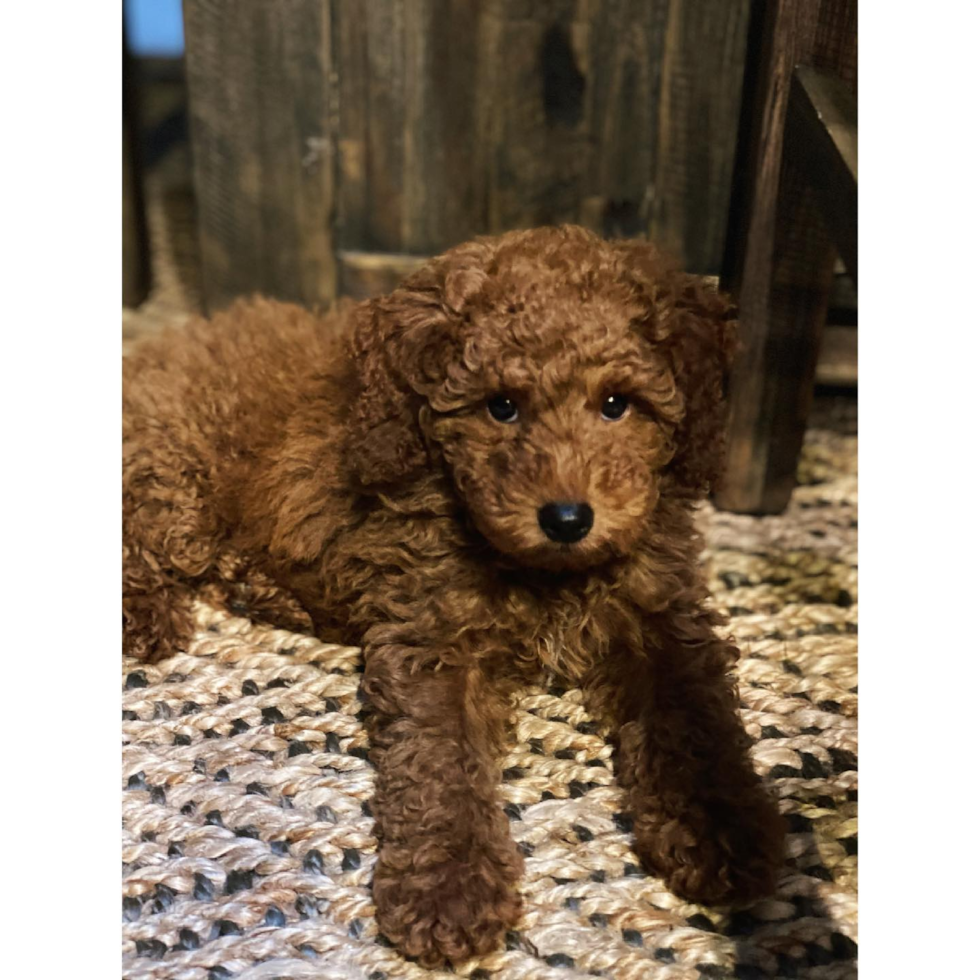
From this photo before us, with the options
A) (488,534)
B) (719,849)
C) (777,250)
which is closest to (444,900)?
(719,849)

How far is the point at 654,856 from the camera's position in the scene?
171cm

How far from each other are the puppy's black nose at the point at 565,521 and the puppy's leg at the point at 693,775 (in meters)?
0.41

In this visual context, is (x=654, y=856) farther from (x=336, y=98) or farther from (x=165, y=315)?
(x=165, y=315)

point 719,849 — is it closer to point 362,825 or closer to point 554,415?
point 362,825

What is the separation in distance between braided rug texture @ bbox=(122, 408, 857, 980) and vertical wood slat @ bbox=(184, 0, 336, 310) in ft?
4.12

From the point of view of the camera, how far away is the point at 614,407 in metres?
1.78

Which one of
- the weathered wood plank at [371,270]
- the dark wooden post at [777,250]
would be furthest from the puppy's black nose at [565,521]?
the weathered wood plank at [371,270]

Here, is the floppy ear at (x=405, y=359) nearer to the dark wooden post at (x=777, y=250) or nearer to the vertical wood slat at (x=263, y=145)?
the dark wooden post at (x=777, y=250)

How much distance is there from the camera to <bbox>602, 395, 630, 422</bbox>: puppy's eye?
177 cm

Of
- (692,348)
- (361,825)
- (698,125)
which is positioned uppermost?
(698,125)

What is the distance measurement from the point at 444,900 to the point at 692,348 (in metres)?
0.97

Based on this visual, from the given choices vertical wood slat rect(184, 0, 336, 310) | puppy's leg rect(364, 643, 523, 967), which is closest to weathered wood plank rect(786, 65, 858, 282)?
puppy's leg rect(364, 643, 523, 967)

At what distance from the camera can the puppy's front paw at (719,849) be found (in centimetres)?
164

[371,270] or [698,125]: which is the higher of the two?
[698,125]
